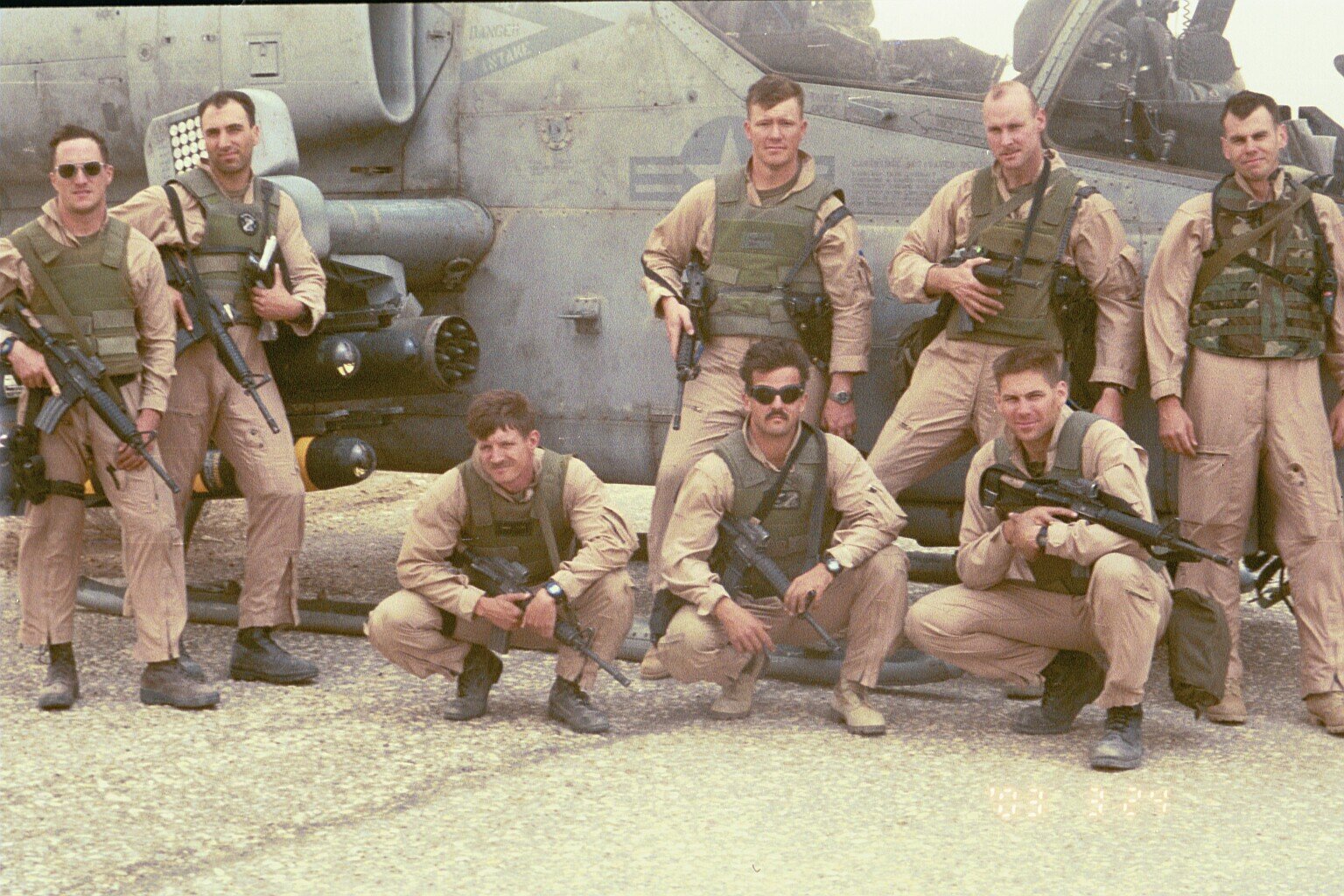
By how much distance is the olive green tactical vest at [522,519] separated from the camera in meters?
5.09

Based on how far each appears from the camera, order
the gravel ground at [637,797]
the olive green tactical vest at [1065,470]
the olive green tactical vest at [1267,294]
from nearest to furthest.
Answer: the gravel ground at [637,797], the olive green tactical vest at [1065,470], the olive green tactical vest at [1267,294]

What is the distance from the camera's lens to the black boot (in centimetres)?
518

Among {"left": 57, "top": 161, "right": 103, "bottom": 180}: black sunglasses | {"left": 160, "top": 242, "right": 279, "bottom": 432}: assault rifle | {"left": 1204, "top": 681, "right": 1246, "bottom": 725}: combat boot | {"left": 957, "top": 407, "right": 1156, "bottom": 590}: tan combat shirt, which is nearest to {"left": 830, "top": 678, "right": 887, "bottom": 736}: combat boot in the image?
{"left": 957, "top": 407, "right": 1156, "bottom": 590}: tan combat shirt

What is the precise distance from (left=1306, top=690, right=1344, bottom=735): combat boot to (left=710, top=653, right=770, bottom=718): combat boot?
172cm

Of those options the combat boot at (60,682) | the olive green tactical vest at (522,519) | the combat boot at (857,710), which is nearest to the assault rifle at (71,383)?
the combat boot at (60,682)

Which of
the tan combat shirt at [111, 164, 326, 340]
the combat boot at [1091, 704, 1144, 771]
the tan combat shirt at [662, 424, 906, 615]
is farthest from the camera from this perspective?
the tan combat shirt at [111, 164, 326, 340]

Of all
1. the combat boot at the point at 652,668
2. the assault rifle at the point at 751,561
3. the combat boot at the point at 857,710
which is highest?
the assault rifle at the point at 751,561

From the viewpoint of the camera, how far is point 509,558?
514cm

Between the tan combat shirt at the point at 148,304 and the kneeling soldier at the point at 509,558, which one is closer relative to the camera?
the kneeling soldier at the point at 509,558

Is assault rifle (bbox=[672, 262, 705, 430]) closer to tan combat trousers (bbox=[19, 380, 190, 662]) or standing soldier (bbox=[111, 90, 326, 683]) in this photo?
standing soldier (bbox=[111, 90, 326, 683])

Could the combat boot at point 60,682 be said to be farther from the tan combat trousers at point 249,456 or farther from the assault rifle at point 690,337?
the assault rifle at point 690,337

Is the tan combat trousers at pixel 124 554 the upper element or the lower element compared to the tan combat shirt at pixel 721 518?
lower

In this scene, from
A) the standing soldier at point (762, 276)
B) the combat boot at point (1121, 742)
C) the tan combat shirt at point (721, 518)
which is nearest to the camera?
the combat boot at point (1121, 742)

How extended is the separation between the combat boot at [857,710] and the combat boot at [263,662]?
1843 millimetres
